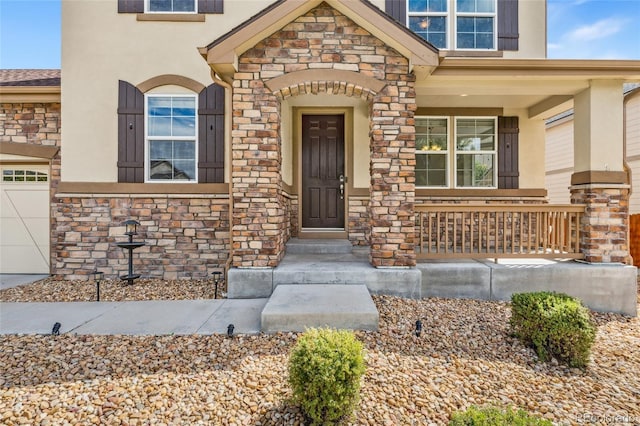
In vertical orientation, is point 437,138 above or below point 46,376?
above

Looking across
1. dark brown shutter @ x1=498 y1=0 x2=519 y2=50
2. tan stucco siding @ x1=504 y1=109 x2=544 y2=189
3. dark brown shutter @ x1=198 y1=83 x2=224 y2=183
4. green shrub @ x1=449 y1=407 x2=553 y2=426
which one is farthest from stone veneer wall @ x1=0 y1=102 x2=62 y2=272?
tan stucco siding @ x1=504 y1=109 x2=544 y2=189

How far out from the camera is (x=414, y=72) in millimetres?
4445

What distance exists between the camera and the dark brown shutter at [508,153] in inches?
257

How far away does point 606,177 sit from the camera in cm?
465

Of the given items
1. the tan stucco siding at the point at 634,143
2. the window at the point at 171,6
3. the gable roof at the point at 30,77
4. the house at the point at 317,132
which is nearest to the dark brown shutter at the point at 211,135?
the house at the point at 317,132

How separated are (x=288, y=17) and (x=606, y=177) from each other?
513 centimetres

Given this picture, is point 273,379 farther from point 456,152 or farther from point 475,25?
point 475,25

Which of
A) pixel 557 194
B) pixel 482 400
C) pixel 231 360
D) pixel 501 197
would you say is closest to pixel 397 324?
pixel 482 400

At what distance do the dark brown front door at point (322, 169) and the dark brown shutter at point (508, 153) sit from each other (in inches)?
129

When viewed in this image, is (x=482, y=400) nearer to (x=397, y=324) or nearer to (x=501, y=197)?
(x=397, y=324)

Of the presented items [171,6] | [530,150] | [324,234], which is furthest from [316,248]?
[171,6]

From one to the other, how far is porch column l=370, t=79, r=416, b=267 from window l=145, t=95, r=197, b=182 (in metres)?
3.39

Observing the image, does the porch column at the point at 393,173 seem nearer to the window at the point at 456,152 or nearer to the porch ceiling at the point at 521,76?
the porch ceiling at the point at 521,76

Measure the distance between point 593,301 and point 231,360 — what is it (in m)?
5.10
